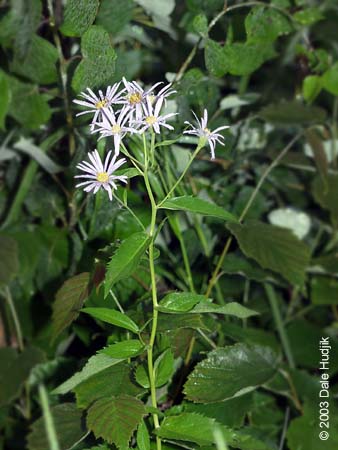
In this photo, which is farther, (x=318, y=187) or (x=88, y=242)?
(x=318, y=187)

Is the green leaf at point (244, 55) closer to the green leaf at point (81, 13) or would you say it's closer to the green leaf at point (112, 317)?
the green leaf at point (81, 13)

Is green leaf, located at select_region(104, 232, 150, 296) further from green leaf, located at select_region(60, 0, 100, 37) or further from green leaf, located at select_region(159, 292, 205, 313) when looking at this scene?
green leaf, located at select_region(60, 0, 100, 37)

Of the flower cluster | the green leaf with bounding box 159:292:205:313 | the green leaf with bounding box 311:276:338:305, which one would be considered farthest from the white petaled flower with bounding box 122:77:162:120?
the green leaf with bounding box 311:276:338:305

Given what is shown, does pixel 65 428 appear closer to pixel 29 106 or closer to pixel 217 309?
pixel 217 309

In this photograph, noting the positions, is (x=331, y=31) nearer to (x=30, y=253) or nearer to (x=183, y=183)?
(x=183, y=183)

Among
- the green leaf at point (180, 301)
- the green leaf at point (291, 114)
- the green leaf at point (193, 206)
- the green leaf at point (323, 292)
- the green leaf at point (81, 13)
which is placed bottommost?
the green leaf at point (323, 292)

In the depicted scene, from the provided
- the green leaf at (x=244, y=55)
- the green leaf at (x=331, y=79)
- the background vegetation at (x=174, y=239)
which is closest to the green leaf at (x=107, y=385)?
the background vegetation at (x=174, y=239)

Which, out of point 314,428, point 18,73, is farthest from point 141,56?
point 314,428

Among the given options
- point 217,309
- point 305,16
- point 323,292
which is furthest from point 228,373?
point 305,16
